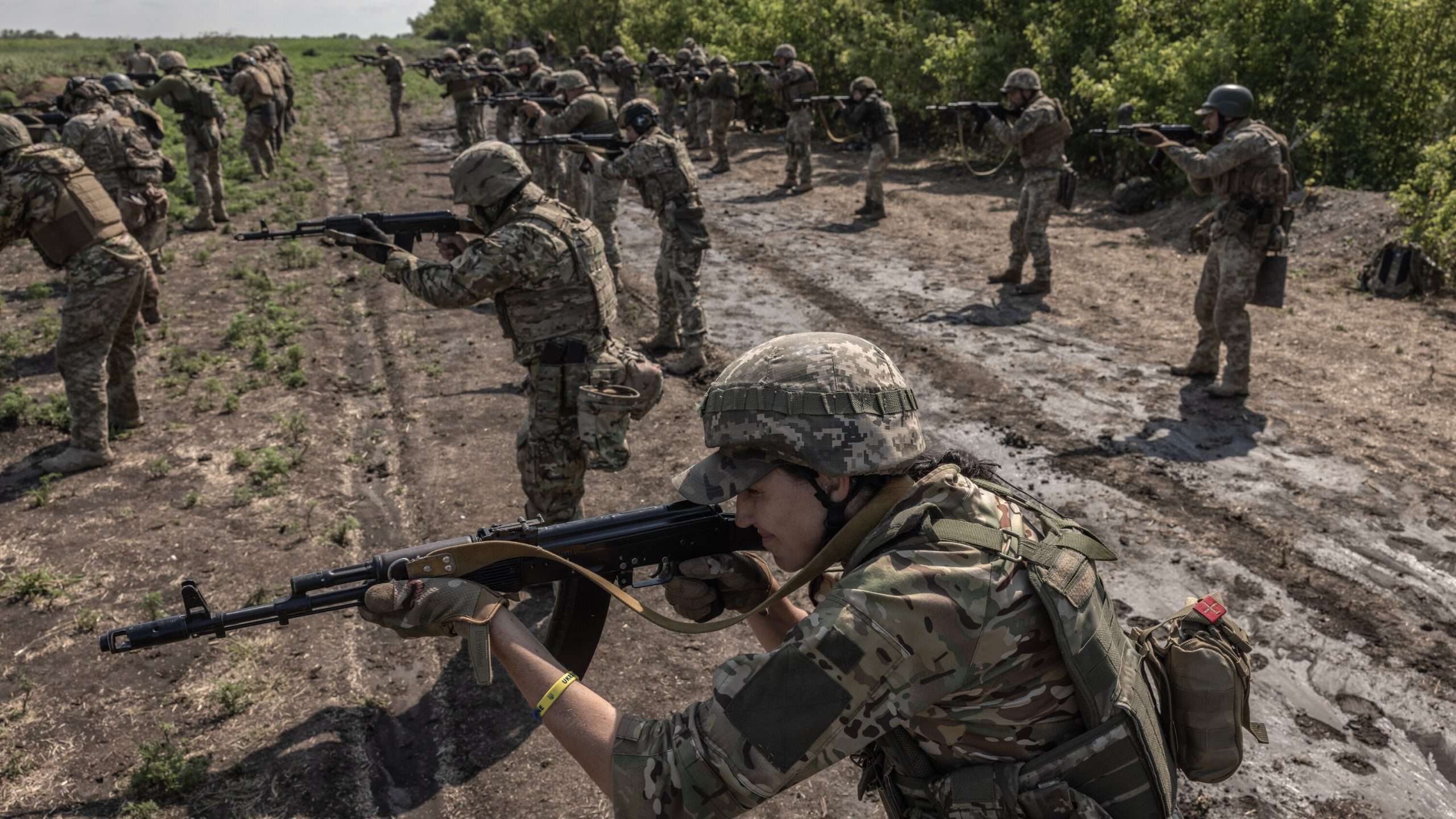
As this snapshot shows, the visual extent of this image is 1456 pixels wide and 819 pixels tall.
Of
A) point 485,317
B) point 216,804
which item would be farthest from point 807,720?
point 485,317

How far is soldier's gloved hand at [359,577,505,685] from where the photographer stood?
2479 mm

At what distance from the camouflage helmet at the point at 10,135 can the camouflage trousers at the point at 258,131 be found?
12381 mm

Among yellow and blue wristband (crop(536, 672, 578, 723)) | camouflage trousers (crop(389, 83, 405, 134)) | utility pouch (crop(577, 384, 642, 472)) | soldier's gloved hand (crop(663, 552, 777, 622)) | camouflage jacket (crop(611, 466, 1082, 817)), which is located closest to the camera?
camouflage jacket (crop(611, 466, 1082, 817))

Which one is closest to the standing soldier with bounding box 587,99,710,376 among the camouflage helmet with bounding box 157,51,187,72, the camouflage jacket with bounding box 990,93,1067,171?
the camouflage jacket with bounding box 990,93,1067,171

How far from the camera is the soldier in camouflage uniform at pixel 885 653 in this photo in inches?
74.4

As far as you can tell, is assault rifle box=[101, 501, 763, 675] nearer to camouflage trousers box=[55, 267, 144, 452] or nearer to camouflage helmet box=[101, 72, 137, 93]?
camouflage trousers box=[55, 267, 144, 452]

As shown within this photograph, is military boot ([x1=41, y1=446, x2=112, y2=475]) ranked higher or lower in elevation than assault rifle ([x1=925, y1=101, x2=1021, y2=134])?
lower

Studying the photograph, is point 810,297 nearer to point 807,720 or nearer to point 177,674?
point 177,674

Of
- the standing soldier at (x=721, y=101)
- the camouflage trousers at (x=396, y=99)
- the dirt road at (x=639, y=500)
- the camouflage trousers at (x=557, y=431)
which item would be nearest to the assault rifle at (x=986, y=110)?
the dirt road at (x=639, y=500)

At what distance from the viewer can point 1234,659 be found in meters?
2.25

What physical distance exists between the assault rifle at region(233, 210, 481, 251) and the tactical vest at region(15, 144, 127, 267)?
2007 millimetres

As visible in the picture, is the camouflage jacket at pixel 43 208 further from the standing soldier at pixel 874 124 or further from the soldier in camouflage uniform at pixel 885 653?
the standing soldier at pixel 874 124

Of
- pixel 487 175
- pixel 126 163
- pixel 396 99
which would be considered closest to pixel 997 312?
pixel 487 175

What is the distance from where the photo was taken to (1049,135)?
1111 centimetres
